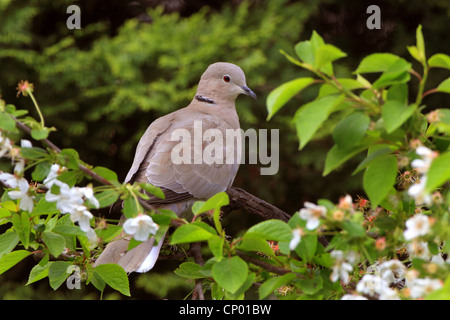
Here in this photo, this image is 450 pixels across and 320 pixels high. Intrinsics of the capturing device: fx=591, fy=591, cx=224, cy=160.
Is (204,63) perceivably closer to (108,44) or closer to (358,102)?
(108,44)

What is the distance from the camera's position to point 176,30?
3242 mm

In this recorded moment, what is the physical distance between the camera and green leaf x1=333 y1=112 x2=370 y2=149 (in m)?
0.88

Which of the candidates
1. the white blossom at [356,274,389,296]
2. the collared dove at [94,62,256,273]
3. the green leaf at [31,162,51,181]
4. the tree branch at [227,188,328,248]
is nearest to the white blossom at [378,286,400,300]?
the white blossom at [356,274,389,296]

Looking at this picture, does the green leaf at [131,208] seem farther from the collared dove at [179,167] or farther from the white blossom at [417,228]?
the collared dove at [179,167]

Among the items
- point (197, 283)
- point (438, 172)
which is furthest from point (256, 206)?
point (438, 172)

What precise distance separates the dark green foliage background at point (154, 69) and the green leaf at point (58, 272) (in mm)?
1897

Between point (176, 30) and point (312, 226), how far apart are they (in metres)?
2.57

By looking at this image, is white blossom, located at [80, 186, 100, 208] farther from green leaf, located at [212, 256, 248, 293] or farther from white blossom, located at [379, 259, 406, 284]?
white blossom, located at [379, 259, 406, 284]

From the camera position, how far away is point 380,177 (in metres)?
0.93

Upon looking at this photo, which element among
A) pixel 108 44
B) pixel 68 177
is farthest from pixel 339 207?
pixel 108 44

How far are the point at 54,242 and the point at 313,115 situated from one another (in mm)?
579

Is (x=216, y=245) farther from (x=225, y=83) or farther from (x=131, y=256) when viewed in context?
(x=225, y=83)

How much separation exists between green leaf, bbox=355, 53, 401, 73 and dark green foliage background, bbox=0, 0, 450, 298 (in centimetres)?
215

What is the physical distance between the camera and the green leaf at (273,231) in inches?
37.0
